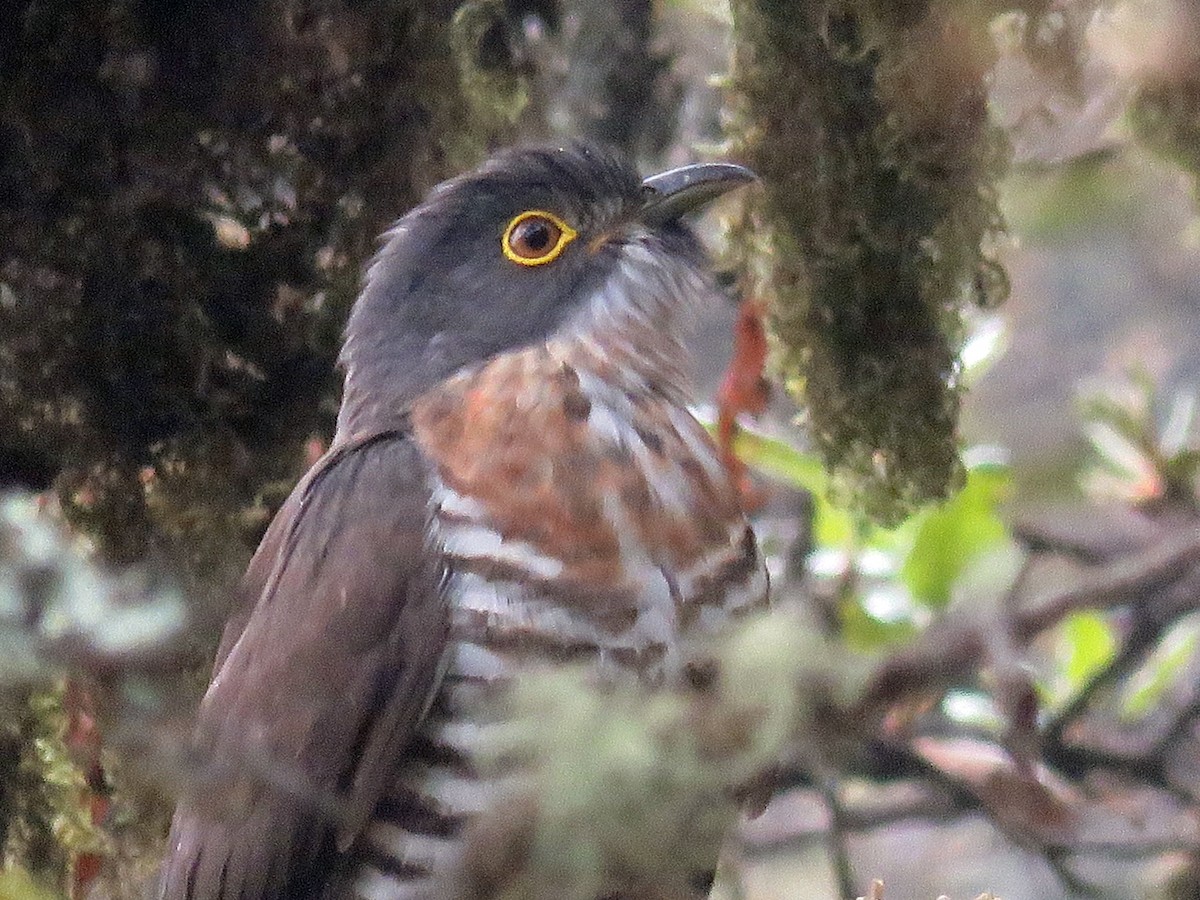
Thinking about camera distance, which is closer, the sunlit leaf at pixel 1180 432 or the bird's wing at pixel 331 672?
the bird's wing at pixel 331 672

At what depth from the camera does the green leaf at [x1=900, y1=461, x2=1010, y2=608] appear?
293 centimetres

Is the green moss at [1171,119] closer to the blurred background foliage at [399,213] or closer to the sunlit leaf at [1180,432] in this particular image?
the blurred background foliage at [399,213]

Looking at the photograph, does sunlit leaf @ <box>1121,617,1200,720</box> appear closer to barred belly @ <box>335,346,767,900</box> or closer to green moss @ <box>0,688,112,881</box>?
barred belly @ <box>335,346,767,900</box>

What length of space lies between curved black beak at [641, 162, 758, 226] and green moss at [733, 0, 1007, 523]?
0.31 ft

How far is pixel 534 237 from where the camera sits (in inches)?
97.3

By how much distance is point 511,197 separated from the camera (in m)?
2.43

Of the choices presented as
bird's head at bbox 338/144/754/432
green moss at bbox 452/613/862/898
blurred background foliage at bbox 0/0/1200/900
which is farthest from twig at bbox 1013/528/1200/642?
green moss at bbox 452/613/862/898

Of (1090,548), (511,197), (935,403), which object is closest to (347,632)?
(511,197)

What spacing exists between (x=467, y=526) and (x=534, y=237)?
604mm

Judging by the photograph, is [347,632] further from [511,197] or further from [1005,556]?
[1005,556]

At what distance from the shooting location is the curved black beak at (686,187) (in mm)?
2336

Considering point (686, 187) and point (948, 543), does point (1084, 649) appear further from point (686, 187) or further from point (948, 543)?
point (686, 187)

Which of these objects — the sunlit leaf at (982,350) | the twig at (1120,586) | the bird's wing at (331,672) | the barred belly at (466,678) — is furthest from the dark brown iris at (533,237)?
the twig at (1120,586)

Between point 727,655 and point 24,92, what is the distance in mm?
1612
